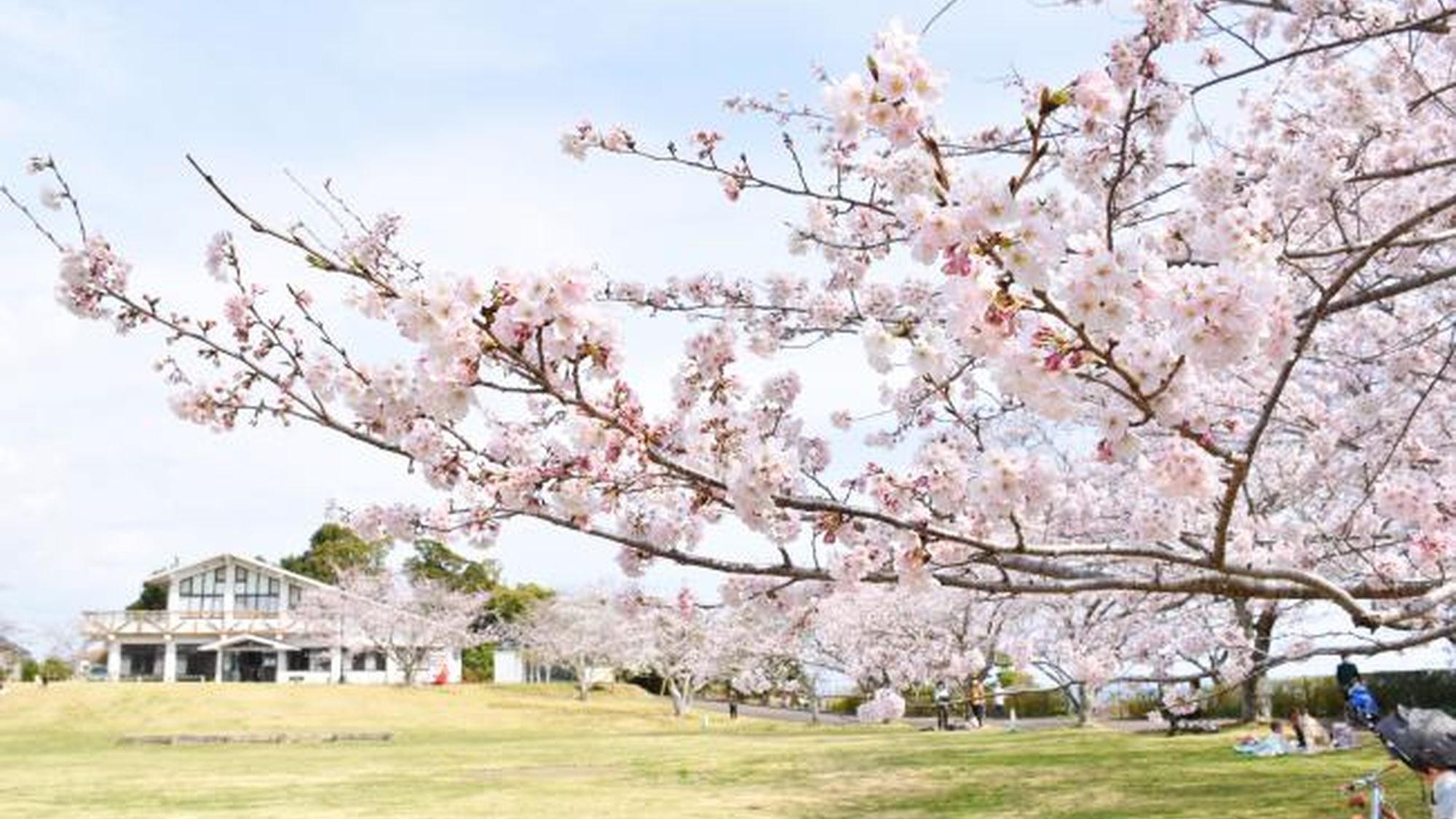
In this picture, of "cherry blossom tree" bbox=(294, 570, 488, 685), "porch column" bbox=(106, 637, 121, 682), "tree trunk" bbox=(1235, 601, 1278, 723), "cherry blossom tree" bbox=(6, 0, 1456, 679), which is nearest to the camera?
"cherry blossom tree" bbox=(6, 0, 1456, 679)

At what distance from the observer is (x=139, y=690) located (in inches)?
1689

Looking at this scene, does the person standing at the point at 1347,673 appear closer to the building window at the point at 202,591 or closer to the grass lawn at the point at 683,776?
the grass lawn at the point at 683,776

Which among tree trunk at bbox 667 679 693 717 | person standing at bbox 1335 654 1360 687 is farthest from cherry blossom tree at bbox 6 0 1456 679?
tree trunk at bbox 667 679 693 717

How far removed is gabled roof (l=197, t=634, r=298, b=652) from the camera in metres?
53.4

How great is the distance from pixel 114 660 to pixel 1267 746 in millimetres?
51857

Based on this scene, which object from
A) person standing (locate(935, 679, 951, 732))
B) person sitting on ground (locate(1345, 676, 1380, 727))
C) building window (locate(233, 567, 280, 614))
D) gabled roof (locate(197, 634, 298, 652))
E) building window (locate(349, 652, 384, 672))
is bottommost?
person standing (locate(935, 679, 951, 732))

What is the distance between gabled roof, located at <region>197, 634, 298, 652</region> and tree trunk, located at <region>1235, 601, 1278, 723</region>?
1641 inches

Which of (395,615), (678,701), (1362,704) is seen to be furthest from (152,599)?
(1362,704)

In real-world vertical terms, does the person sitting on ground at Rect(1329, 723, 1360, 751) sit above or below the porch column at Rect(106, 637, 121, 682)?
below

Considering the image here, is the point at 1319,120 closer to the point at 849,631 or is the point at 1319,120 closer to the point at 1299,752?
the point at 1299,752

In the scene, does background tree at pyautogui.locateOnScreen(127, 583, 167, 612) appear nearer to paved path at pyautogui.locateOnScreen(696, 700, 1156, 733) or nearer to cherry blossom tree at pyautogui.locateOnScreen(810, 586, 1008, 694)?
paved path at pyautogui.locateOnScreen(696, 700, 1156, 733)

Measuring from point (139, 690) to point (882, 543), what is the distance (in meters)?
44.7

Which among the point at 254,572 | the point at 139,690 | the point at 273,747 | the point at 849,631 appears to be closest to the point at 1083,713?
the point at 849,631

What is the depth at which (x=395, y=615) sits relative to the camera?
51.8 meters
